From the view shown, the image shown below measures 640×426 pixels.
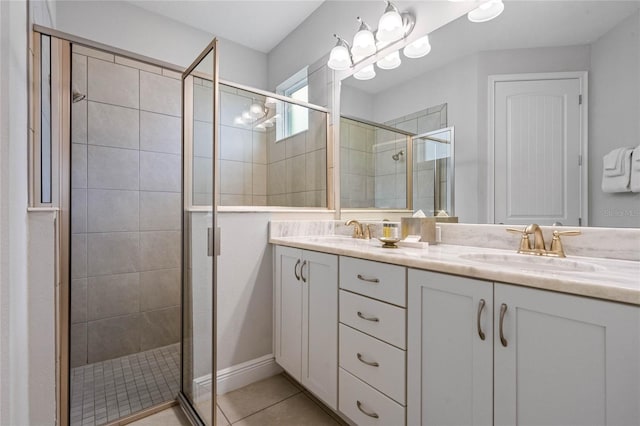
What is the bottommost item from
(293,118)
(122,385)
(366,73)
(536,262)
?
(122,385)

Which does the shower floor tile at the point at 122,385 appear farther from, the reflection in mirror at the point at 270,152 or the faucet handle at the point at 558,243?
the faucet handle at the point at 558,243

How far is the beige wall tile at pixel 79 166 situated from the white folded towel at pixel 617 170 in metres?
2.80

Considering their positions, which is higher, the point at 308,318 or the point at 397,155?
Answer: the point at 397,155

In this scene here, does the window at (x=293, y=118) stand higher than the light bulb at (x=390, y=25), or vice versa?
the light bulb at (x=390, y=25)

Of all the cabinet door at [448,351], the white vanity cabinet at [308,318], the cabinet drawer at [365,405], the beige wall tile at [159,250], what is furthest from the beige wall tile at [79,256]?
the cabinet door at [448,351]

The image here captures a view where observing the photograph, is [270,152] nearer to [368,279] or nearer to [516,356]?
[368,279]

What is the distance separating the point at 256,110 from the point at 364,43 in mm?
895

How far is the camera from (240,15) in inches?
96.0

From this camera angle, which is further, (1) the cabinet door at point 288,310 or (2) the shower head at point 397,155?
(2) the shower head at point 397,155

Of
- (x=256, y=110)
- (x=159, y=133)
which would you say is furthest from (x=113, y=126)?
(x=256, y=110)

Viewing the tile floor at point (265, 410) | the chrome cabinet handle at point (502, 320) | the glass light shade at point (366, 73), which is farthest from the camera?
the glass light shade at point (366, 73)

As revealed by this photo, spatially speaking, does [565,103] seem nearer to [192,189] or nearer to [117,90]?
[192,189]

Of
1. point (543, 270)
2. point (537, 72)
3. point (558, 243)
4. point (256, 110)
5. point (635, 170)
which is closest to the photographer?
point (543, 270)

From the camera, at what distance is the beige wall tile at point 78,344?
6.69 ft
